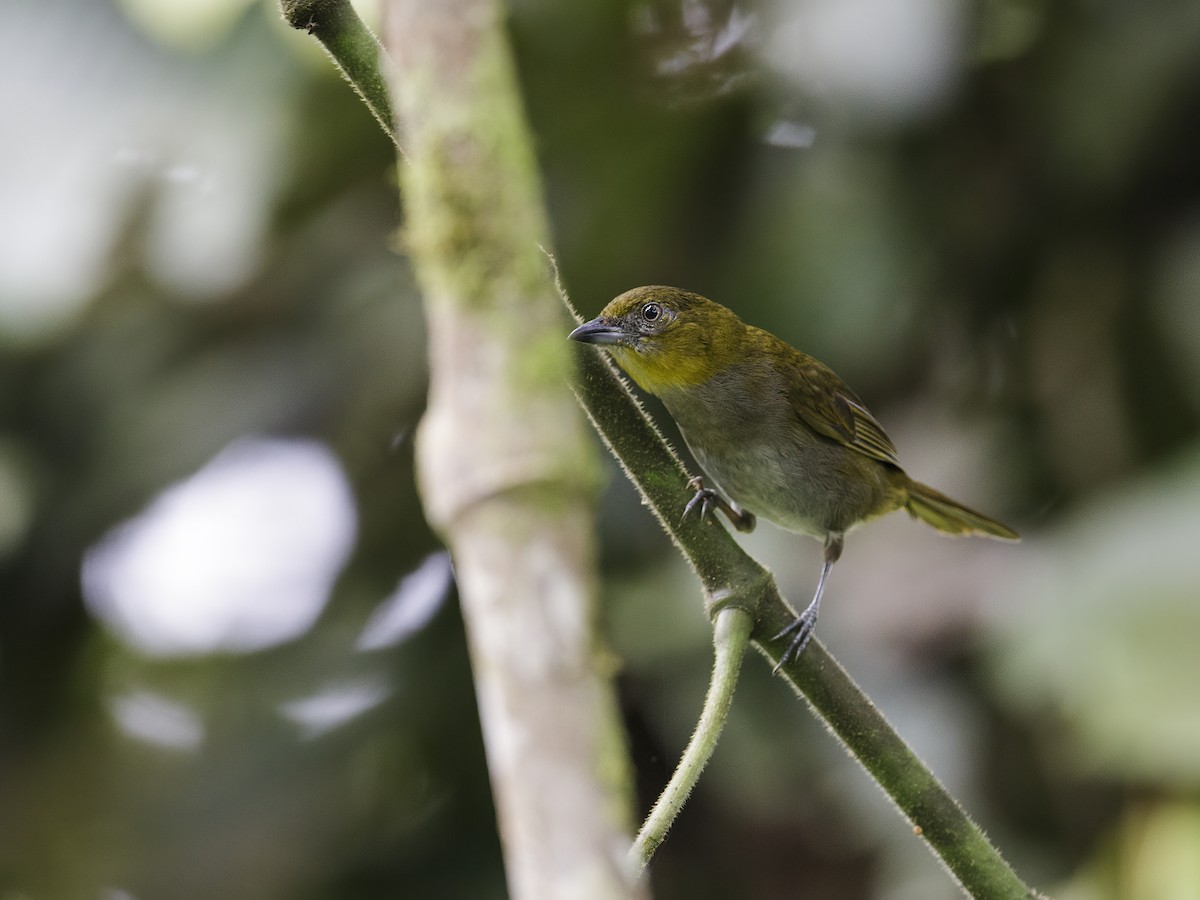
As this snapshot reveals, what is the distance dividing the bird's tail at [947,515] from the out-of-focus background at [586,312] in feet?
0.93

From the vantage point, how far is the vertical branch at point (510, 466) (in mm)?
825

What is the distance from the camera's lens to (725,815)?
4766mm

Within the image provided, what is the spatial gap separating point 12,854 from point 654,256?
133 inches

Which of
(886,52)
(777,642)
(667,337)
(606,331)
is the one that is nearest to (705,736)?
(777,642)

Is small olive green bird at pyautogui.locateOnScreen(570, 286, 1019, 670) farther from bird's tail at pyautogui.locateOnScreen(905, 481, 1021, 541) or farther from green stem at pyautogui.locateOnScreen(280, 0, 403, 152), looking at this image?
green stem at pyautogui.locateOnScreen(280, 0, 403, 152)

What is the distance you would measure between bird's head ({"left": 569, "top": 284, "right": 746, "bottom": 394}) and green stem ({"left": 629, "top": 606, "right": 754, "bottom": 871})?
1.42 metres

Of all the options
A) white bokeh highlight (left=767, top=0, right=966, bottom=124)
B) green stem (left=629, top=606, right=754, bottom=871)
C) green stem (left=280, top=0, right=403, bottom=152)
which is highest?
green stem (left=280, top=0, right=403, bottom=152)

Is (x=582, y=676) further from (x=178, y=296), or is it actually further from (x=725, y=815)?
(x=178, y=296)

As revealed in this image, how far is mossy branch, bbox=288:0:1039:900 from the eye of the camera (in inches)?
90.4

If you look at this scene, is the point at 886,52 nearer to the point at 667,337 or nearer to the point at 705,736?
the point at 667,337

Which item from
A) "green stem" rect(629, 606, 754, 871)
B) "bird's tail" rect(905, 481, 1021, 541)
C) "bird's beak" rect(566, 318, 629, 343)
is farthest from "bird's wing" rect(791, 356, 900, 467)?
"green stem" rect(629, 606, 754, 871)

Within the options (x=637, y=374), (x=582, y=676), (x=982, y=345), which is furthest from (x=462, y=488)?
(x=982, y=345)

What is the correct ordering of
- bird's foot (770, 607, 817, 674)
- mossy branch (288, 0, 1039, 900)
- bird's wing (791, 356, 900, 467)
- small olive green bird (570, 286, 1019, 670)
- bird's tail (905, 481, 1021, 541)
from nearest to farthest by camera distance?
mossy branch (288, 0, 1039, 900) → bird's foot (770, 607, 817, 674) → small olive green bird (570, 286, 1019, 670) → bird's wing (791, 356, 900, 467) → bird's tail (905, 481, 1021, 541)

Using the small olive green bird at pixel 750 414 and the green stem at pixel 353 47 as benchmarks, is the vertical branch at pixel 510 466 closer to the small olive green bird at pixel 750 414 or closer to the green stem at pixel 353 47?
the green stem at pixel 353 47
